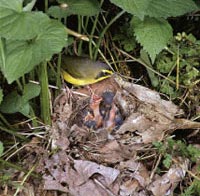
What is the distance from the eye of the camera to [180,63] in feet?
6.66

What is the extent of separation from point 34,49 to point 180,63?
687mm

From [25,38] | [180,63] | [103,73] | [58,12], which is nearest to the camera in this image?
[25,38]

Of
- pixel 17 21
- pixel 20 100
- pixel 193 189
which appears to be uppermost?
pixel 17 21

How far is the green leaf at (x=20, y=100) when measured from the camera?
1.76m

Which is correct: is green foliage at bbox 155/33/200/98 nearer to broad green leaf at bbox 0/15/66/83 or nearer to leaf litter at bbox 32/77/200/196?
leaf litter at bbox 32/77/200/196

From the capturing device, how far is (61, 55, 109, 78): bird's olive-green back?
1.89 meters

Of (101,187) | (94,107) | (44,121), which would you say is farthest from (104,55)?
(101,187)

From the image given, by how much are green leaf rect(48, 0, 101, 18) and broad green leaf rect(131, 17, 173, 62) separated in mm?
149

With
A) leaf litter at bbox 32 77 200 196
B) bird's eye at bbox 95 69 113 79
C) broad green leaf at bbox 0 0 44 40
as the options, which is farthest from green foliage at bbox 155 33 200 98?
broad green leaf at bbox 0 0 44 40

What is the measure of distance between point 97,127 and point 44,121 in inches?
7.5

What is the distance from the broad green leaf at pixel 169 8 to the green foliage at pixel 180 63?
27cm

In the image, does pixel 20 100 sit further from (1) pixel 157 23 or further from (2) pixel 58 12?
(1) pixel 157 23

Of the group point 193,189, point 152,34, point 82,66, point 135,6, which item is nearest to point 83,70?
point 82,66

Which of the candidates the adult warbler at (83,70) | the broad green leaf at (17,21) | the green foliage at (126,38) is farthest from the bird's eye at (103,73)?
the broad green leaf at (17,21)
